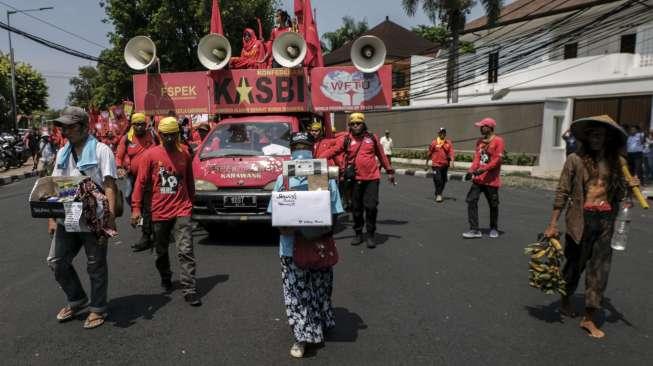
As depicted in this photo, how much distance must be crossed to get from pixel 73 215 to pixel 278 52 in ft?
17.2

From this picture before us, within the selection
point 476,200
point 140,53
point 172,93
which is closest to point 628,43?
point 476,200

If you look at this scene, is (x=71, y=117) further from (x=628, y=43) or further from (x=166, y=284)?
(x=628, y=43)

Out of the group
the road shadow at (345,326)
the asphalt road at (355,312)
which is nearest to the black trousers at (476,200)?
the asphalt road at (355,312)

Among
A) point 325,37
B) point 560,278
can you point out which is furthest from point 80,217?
point 325,37

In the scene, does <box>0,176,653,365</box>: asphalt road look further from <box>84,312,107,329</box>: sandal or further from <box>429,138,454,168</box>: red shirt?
<box>429,138,454,168</box>: red shirt

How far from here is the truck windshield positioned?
732 centimetres

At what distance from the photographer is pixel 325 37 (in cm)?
5425

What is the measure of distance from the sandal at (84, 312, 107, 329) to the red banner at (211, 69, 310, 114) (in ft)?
15.8

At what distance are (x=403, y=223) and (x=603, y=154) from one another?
4.79 metres

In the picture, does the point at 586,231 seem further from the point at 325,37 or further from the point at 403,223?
the point at 325,37

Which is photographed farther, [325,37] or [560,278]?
[325,37]

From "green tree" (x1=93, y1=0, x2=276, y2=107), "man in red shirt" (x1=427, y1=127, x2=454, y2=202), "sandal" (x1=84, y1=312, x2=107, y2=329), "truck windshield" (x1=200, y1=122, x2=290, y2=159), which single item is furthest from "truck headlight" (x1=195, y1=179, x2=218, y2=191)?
"green tree" (x1=93, y1=0, x2=276, y2=107)

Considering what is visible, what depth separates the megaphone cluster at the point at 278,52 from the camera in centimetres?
826

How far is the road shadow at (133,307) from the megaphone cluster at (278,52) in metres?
4.55
